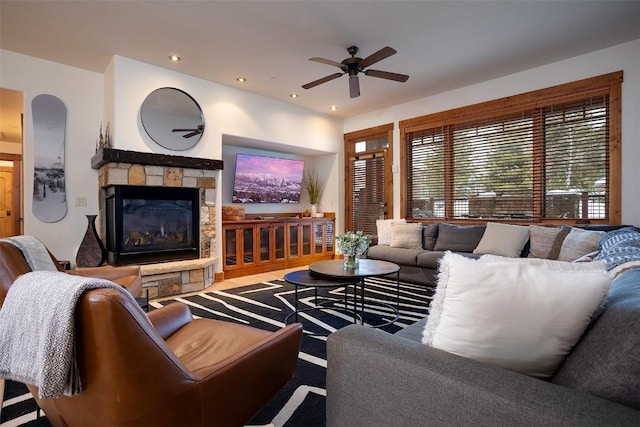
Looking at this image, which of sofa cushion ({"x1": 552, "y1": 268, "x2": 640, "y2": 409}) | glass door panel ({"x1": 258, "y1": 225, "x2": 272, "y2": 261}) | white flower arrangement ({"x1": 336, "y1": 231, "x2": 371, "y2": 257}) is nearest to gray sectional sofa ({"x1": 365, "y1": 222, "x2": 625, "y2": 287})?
white flower arrangement ({"x1": 336, "y1": 231, "x2": 371, "y2": 257})

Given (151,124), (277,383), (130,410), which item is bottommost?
(277,383)

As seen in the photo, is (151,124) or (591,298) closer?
(591,298)

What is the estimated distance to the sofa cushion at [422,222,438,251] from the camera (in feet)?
15.1

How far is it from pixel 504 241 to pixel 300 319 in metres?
2.55

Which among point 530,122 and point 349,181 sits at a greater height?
point 530,122

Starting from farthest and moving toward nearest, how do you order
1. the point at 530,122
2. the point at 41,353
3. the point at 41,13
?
the point at 530,122 < the point at 41,13 < the point at 41,353

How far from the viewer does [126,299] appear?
0.89 metres

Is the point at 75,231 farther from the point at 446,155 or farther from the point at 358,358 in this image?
the point at 446,155

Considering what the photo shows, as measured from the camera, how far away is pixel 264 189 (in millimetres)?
5797

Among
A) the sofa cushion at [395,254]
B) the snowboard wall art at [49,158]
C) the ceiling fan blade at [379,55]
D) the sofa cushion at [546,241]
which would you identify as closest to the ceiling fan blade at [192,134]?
the snowboard wall art at [49,158]

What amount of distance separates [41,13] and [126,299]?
341 centimetres

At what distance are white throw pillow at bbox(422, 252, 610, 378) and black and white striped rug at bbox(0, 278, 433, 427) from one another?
38.8 inches

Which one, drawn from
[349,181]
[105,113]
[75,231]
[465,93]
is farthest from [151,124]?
[465,93]

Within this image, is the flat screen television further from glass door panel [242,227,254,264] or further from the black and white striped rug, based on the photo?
the black and white striped rug
